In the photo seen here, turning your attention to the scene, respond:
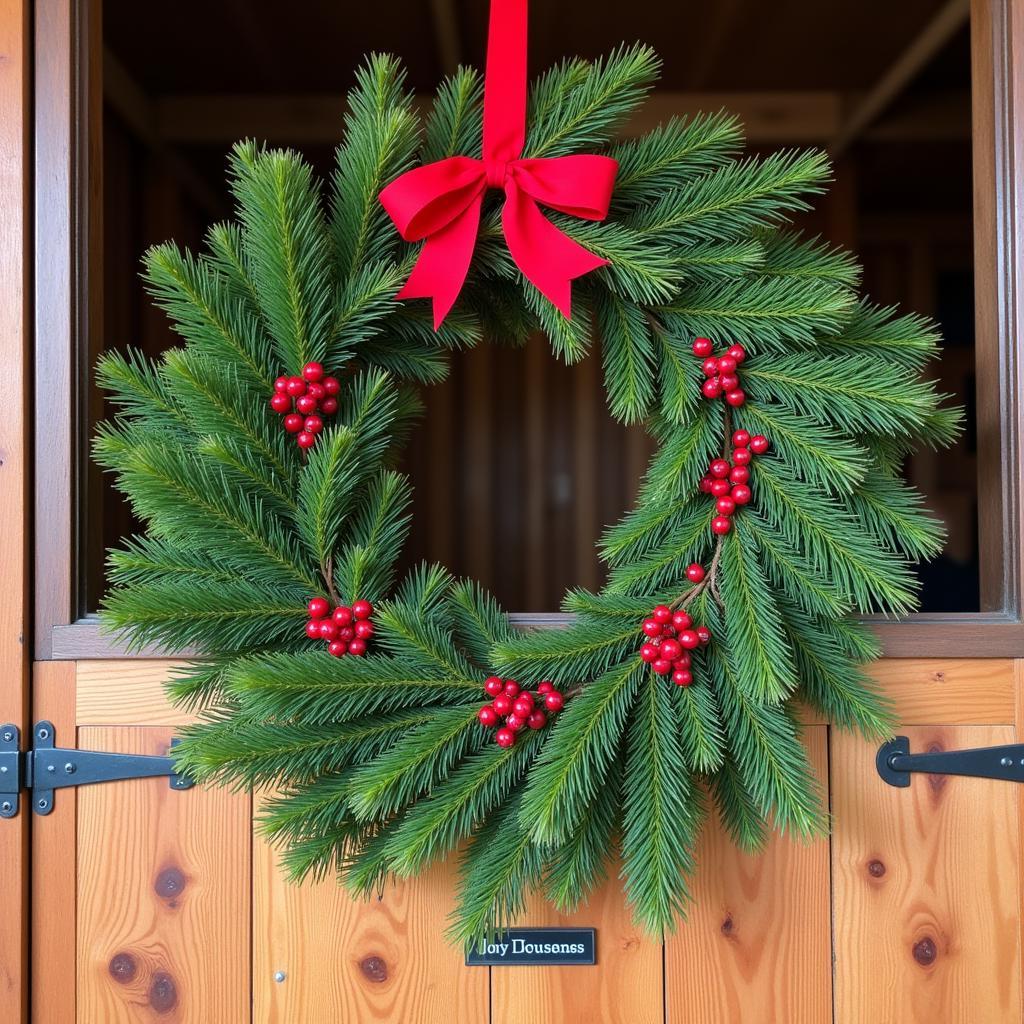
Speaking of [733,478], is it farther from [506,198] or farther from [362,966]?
[362,966]

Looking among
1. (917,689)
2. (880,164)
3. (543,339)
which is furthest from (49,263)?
(880,164)

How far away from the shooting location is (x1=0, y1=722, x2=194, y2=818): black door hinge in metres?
0.81

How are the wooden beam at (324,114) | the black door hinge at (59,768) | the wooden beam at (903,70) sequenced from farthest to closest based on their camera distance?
the wooden beam at (324,114), the wooden beam at (903,70), the black door hinge at (59,768)

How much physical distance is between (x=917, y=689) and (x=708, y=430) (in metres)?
0.29

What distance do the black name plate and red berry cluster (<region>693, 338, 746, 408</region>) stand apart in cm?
46

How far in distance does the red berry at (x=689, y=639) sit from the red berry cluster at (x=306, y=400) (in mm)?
321

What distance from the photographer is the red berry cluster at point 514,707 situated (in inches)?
28.4

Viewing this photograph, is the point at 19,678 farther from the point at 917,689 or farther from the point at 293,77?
the point at 293,77

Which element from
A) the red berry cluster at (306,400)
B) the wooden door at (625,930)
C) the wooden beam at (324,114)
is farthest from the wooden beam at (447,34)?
the wooden door at (625,930)

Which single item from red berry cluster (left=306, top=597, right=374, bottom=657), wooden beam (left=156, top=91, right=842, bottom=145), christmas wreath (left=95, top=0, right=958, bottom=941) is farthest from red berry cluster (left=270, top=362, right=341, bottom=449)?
wooden beam (left=156, top=91, right=842, bottom=145)

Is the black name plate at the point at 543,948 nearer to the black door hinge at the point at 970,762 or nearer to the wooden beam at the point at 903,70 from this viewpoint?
the black door hinge at the point at 970,762

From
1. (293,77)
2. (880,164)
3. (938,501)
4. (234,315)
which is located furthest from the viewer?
(938,501)

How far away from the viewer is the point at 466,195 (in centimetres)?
76

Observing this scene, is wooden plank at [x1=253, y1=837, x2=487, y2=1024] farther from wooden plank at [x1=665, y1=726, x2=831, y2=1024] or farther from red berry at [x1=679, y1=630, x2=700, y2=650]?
red berry at [x1=679, y1=630, x2=700, y2=650]
